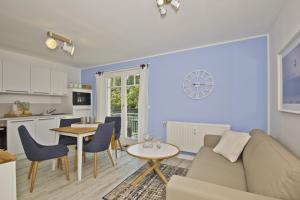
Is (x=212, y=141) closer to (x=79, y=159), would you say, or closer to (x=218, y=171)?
(x=218, y=171)

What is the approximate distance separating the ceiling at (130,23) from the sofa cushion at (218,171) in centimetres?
201

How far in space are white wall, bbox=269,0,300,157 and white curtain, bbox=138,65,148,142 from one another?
2548 mm

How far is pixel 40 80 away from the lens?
3930mm

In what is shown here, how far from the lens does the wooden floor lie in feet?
6.63

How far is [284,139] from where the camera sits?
1.88 m

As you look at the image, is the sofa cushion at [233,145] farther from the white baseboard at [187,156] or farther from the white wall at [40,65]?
the white wall at [40,65]

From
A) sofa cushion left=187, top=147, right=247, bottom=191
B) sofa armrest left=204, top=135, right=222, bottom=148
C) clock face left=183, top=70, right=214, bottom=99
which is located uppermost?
clock face left=183, top=70, right=214, bottom=99

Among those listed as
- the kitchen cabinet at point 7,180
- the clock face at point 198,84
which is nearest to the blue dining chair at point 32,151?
the kitchen cabinet at point 7,180

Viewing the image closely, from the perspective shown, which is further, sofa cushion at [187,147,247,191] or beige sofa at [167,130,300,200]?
sofa cushion at [187,147,247,191]

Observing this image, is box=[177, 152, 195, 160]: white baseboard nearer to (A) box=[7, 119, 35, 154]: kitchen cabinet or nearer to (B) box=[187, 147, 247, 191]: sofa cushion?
(B) box=[187, 147, 247, 191]: sofa cushion

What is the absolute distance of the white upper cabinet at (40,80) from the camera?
3.79 m

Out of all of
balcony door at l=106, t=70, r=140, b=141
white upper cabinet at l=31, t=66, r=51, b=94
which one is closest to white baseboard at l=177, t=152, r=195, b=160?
balcony door at l=106, t=70, r=140, b=141

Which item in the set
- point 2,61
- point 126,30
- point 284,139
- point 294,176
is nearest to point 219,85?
Answer: point 284,139

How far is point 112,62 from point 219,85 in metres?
3.10
